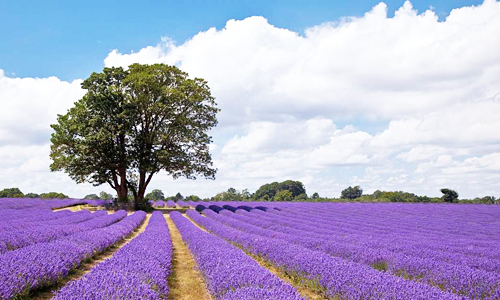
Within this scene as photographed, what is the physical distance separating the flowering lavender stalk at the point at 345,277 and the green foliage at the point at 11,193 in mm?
52227

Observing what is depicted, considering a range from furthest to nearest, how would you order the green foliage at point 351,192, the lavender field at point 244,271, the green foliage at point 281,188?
1. the green foliage at point 281,188
2. the green foliage at point 351,192
3. the lavender field at point 244,271

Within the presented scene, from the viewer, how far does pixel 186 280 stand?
6691 millimetres

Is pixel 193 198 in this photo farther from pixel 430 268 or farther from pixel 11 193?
pixel 430 268

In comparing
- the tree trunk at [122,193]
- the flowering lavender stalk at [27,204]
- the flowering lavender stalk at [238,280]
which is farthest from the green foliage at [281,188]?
the flowering lavender stalk at [238,280]

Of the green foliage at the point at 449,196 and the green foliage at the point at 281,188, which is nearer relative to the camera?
the green foliage at the point at 449,196

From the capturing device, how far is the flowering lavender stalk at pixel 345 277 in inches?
167

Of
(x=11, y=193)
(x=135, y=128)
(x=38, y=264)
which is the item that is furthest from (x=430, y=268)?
(x=11, y=193)

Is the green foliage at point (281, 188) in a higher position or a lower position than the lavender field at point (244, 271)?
higher

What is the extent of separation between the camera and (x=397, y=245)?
29.3 ft

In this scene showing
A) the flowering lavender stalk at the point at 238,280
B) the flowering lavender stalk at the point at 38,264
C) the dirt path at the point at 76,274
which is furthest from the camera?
the dirt path at the point at 76,274

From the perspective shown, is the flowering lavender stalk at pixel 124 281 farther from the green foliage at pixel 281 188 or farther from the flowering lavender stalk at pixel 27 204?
the green foliage at pixel 281 188

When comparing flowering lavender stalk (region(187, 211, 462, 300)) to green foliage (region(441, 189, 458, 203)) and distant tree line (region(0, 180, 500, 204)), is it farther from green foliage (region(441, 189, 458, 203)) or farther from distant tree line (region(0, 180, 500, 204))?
green foliage (region(441, 189, 458, 203))

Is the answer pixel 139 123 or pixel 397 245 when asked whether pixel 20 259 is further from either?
pixel 139 123

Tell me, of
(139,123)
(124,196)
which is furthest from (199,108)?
(124,196)
